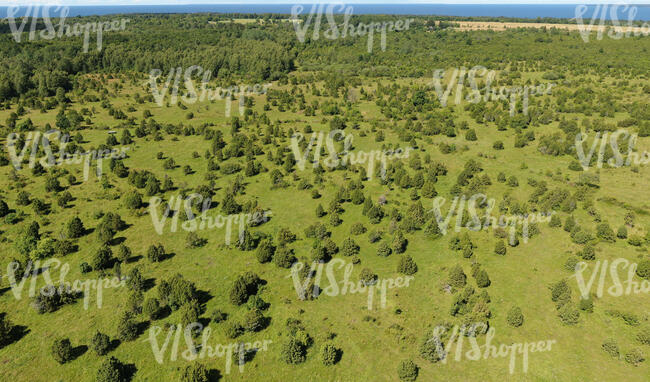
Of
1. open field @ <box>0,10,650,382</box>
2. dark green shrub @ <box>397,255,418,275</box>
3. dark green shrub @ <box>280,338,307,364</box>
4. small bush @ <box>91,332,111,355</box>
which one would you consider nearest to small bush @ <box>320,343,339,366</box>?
open field @ <box>0,10,650,382</box>

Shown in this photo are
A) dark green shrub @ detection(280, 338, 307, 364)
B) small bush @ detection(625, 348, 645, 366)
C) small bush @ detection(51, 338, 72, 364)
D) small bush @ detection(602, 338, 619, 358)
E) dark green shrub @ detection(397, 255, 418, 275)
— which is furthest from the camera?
dark green shrub @ detection(397, 255, 418, 275)

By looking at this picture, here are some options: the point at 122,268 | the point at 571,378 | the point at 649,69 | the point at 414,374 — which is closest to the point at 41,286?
the point at 122,268

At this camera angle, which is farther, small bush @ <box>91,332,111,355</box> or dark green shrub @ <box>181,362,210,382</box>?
small bush @ <box>91,332,111,355</box>

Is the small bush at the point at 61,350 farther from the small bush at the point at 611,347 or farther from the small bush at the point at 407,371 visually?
the small bush at the point at 611,347

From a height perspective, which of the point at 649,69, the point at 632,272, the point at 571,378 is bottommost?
the point at 571,378

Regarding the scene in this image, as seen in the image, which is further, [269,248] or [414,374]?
[269,248]

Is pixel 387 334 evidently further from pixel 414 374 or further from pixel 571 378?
pixel 571 378

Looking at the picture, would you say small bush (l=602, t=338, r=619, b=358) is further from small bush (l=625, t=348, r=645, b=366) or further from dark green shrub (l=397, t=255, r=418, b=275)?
dark green shrub (l=397, t=255, r=418, b=275)

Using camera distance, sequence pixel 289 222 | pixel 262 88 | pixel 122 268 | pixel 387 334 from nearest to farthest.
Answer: pixel 387 334 → pixel 122 268 → pixel 289 222 → pixel 262 88

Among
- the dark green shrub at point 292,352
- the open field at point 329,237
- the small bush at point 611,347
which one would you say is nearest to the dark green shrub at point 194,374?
the open field at point 329,237

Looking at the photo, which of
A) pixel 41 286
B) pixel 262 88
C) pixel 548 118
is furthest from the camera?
pixel 262 88

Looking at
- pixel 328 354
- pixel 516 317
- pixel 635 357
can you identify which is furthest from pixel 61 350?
pixel 635 357
